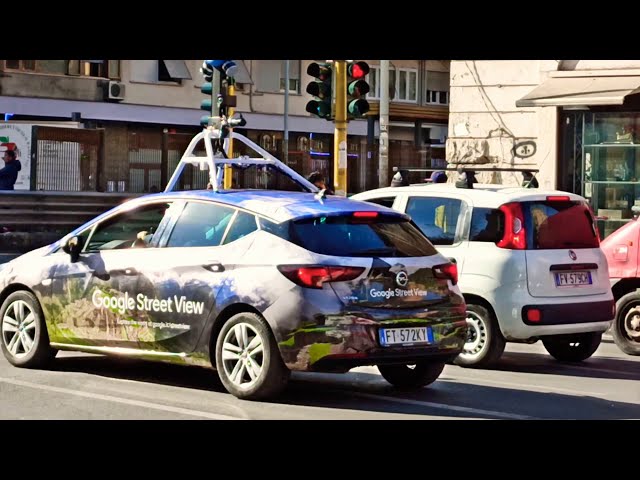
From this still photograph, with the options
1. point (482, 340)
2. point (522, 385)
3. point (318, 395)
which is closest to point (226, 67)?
point (482, 340)

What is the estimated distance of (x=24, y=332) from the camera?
11.1m

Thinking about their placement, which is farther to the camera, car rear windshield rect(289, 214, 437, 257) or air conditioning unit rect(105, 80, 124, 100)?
air conditioning unit rect(105, 80, 124, 100)

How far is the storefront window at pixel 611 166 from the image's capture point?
70.9 ft

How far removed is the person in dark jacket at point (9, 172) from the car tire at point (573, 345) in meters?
19.6

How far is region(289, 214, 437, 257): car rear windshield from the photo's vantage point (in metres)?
9.57

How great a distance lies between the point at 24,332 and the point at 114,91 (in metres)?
37.7

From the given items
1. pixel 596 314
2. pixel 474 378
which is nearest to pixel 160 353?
pixel 474 378

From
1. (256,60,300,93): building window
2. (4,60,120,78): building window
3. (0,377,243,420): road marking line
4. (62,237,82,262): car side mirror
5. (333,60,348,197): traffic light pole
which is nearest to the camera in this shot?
(0,377,243,420): road marking line

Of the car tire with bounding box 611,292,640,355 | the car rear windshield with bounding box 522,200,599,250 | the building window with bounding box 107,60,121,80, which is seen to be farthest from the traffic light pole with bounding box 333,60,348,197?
the building window with bounding box 107,60,121,80

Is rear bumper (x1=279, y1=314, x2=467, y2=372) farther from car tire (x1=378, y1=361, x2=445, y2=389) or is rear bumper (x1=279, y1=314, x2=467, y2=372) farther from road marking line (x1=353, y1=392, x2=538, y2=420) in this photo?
car tire (x1=378, y1=361, x2=445, y2=389)

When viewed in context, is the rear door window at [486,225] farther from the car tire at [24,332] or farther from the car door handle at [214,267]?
the car tire at [24,332]

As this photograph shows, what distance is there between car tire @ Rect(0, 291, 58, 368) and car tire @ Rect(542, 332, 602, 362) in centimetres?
445

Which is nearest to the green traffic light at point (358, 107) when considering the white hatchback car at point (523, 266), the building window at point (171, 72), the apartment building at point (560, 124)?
the apartment building at point (560, 124)
